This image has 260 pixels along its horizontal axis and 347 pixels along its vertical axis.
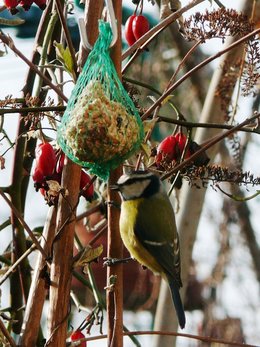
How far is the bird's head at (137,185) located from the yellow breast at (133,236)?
4cm

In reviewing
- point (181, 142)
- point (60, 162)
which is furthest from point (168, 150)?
point (60, 162)

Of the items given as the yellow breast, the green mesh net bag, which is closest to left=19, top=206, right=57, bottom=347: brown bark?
the green mesh net bag

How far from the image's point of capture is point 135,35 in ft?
8.20

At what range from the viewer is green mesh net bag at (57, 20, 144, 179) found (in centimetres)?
196

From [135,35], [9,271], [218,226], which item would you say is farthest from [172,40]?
[9,271]

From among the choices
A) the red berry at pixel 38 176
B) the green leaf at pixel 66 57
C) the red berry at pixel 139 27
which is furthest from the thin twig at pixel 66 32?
the red berry at pixel 139 27

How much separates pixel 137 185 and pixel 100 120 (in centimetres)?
45

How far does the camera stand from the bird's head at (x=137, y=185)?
2.10 metres

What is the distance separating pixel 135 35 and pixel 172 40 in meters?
2.66

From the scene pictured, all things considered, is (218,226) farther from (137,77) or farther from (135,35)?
(135,35)

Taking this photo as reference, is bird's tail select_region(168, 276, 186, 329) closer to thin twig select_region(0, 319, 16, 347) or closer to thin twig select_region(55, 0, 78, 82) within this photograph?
thin twig select_region(0, 319, 16, 347)

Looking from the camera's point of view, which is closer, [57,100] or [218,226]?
[57,100]

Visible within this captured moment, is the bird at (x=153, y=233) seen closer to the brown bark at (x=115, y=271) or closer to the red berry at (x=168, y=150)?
the red berry at (x=168, y=150)

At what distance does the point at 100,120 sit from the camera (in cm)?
196
